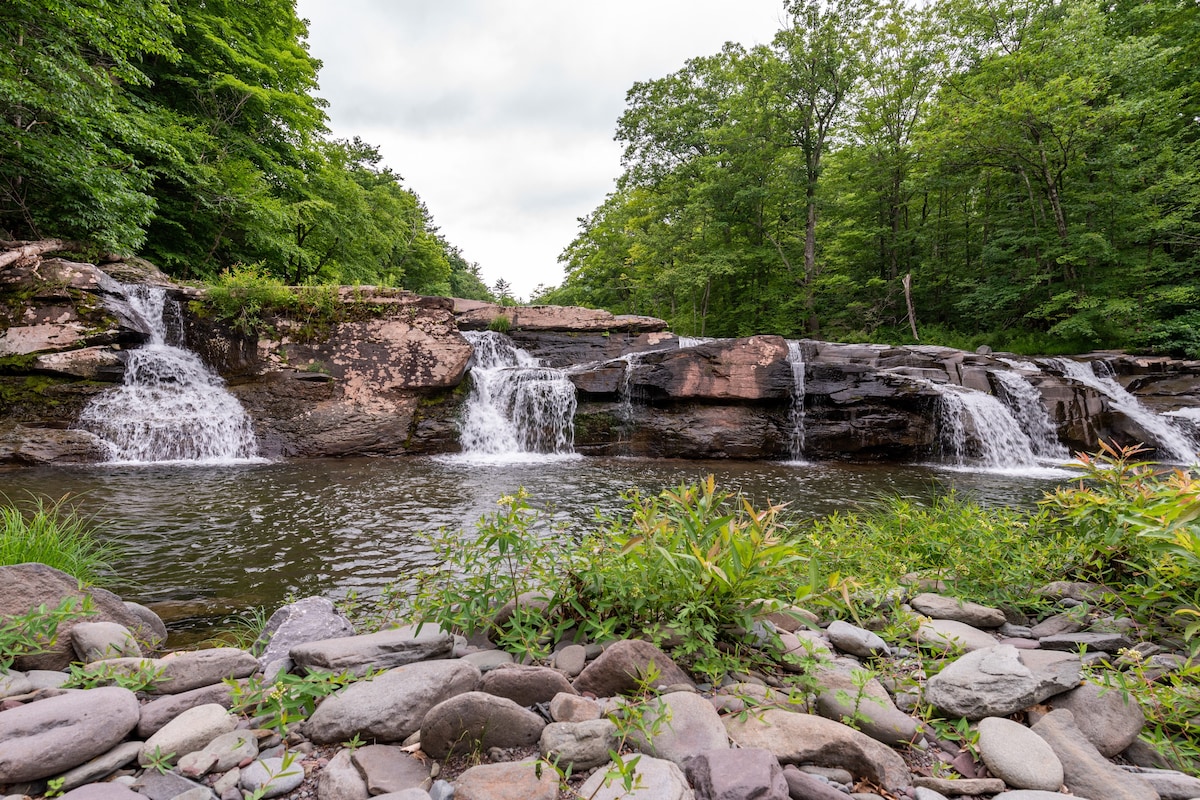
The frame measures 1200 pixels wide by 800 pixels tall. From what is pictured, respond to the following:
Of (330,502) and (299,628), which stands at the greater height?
(299,628)

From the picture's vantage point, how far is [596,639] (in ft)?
6.48

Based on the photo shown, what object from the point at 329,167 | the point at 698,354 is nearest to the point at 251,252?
the point at 329,167

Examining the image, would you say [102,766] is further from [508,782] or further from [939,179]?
[939,179]

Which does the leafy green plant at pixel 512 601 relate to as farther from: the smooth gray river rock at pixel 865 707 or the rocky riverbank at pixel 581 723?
the smooth gray river rock at pixel 865 707

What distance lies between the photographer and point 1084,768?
1458mm

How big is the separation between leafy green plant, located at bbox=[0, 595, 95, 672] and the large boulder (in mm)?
27

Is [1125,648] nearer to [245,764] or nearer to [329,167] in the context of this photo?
[245,764]

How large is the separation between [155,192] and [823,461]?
19381 mm

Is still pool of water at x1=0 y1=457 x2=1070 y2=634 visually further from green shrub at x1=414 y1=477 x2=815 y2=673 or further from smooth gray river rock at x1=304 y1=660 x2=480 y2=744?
smooth gray river rock at x1=304 y1=660 x2=480 y2=744

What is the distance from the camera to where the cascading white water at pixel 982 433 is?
36.1ft

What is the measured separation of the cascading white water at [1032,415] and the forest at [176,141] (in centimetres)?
1868

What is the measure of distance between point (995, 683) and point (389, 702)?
2.19 metres

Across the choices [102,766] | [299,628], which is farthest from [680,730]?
[299,628]

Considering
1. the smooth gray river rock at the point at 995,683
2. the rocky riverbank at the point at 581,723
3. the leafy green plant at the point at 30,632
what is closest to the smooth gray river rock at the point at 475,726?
the rocky riverbank at the point at 581,723
